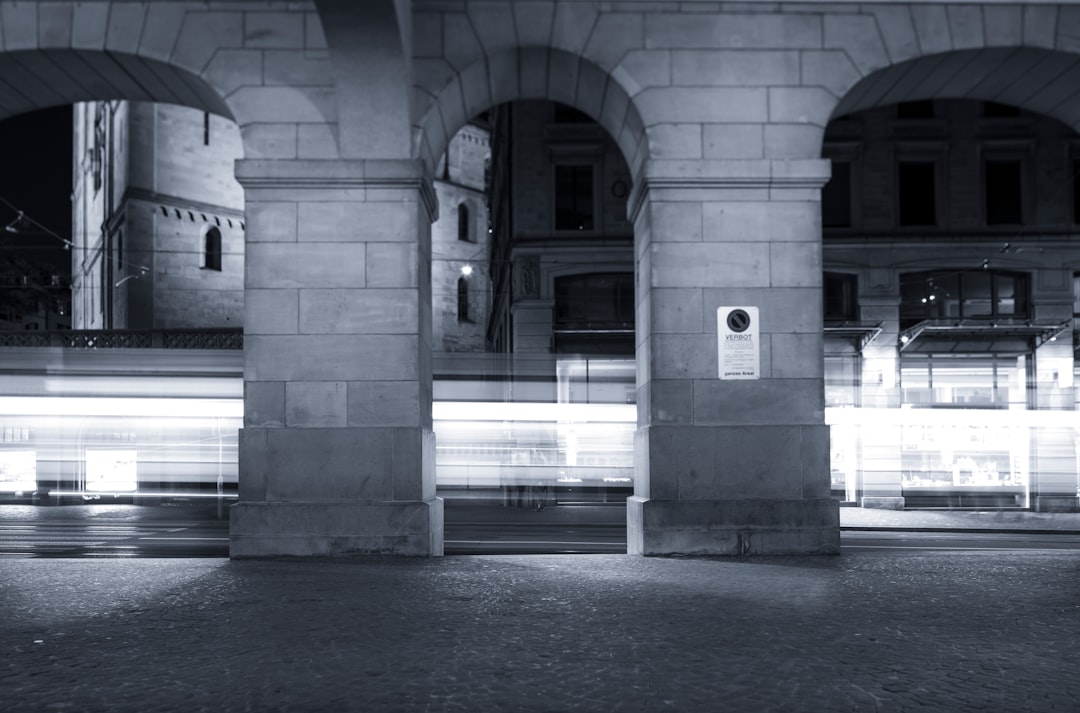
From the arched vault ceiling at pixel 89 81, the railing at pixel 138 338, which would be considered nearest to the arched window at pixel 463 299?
the railing at pixel 138 338

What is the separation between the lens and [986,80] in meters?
11.9

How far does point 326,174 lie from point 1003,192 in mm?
21607

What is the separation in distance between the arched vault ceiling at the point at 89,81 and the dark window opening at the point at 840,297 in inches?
727

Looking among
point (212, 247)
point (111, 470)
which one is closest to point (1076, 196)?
point (111, 470)

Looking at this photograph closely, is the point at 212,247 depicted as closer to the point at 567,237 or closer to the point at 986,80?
the point at 567,237

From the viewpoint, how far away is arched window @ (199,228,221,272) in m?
52.3

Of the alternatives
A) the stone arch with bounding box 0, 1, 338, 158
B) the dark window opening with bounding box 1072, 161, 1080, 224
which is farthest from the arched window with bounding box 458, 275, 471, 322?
the stone arch with bounding box 0, 1, 338, 158

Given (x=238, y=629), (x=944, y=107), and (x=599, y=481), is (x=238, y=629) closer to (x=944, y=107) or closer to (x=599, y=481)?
(x=599, y=481)

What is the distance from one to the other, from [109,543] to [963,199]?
21.8 metres

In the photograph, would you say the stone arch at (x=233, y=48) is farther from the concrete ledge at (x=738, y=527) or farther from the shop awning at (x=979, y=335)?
the shop awning at (x=979, y=335)

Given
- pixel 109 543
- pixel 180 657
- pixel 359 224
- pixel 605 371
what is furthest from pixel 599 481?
pixel 180 657

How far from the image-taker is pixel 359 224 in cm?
1077

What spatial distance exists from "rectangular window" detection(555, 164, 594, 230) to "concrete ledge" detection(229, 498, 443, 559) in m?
18.1

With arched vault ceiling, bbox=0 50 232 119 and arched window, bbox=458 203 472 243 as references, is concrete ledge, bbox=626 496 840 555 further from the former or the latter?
arched window, bbox=458 203 472 243
